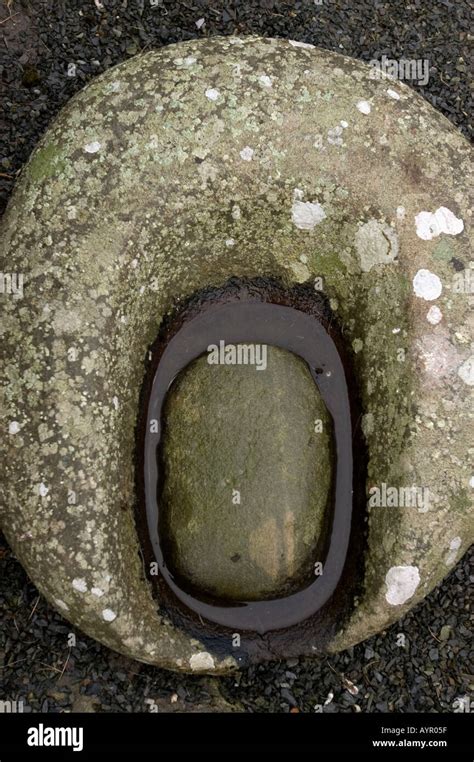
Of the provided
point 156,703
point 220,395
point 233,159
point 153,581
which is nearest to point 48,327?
point 220,395

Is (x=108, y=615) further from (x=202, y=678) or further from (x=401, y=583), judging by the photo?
(x=401, y=583)

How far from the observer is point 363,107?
2.79m

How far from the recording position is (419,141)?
2.82 m

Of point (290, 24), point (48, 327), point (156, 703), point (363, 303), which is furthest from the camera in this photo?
point (290, 24)

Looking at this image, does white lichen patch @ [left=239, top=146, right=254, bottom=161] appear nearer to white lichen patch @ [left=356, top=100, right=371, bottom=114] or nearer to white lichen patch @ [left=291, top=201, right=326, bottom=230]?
white lichen patch @ [left=291, top=201, right=326, bottom=230]

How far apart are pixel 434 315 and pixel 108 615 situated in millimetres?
1772

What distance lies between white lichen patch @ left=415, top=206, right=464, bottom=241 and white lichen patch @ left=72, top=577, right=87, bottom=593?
1.91m

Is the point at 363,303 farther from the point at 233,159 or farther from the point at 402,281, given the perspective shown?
the point at 233,159

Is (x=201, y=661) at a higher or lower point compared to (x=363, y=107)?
lower

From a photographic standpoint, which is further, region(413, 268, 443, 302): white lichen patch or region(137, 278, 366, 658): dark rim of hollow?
region(137, 278, 366, 658): dark rim of hollow

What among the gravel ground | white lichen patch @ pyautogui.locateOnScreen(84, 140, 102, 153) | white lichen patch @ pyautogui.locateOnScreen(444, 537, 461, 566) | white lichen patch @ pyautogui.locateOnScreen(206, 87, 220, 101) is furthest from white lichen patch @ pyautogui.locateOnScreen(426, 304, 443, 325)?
white lichen patch @ pyautogui.locateOnScreen(84, 140, 102, 153)

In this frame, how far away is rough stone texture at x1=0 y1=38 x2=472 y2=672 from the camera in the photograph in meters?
2.71

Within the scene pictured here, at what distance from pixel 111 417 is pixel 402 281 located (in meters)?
1.30

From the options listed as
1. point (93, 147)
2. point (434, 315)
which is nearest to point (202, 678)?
point (434, 315)
